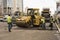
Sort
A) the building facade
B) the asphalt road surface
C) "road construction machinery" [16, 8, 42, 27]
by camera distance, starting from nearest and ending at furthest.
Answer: the asphalt road surface, "road construction machinery" [16, 8, 42, 27], the building facade

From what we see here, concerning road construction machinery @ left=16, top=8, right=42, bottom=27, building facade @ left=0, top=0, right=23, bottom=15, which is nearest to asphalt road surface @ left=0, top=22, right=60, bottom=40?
road construction machinery @ left=16, top=8, right=42, bottom=27

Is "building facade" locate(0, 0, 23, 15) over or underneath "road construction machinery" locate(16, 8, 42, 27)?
over

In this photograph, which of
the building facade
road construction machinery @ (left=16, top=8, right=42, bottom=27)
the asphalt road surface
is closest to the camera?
the asphalt road surface

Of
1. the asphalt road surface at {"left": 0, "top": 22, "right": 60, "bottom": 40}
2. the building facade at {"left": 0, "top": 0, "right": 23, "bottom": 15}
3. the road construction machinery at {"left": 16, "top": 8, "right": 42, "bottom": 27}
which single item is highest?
the building facade at {"left": 0, "top": 0, "right": 23, "bottom": 15}

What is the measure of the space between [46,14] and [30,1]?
10.7 meters

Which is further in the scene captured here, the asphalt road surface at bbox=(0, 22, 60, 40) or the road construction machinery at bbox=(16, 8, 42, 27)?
the road construction machinery at bbox=(16, 8, 42, 27)

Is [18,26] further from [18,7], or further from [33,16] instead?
[18,7]

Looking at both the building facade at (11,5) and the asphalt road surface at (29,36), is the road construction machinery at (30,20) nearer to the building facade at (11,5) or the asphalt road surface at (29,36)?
the asphalt road surface at (29,36)

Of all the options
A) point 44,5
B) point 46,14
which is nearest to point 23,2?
point 44,5

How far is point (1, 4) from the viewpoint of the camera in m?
48.7

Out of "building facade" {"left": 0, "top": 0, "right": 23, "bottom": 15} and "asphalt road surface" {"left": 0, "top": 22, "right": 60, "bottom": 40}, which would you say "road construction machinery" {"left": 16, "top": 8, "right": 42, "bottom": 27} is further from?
"building facade" {"left": 0, "top": 0, "right": 23, "bottom": 15}

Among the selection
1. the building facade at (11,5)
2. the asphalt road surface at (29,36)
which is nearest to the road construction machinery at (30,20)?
the asphalt road surface at (29,36)

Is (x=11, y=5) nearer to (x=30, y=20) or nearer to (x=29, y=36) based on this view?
(x=30, y=20)

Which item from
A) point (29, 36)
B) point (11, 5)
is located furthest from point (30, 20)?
point (11, 5)
